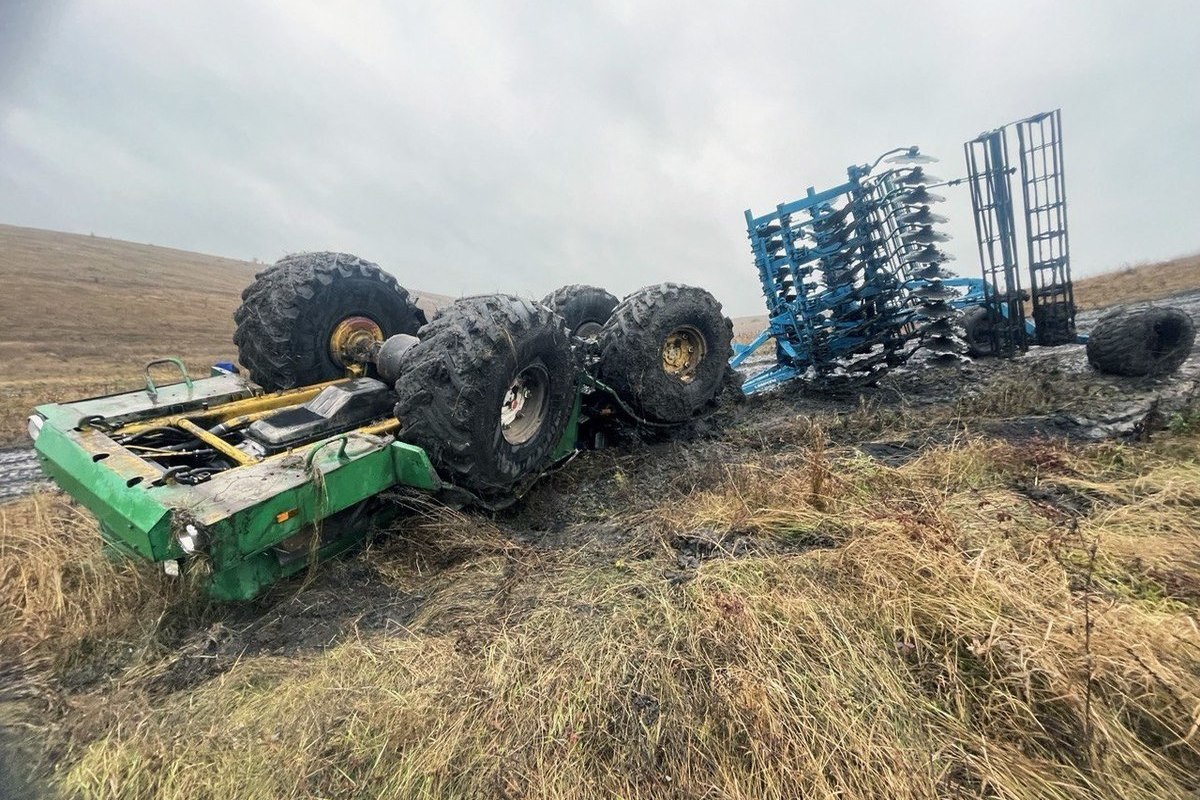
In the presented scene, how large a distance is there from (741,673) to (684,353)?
146 inches

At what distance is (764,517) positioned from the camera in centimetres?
305

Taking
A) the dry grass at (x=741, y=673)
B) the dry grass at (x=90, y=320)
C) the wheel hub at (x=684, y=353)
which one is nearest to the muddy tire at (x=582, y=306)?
the wheel hub at (x=684, y=353)

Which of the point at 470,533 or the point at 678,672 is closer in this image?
the point at 678,672

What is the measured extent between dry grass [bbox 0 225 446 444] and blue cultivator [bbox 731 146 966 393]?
9.56m

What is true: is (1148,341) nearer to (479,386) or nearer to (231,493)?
(479,386)

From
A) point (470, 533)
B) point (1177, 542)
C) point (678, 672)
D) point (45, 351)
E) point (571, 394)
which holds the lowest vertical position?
point (1177, 542)

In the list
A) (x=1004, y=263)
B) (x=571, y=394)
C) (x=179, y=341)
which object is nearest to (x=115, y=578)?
(x=571, y=394)

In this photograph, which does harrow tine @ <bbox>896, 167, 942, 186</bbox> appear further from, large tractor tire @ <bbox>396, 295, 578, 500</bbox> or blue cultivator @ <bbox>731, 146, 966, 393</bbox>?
large tractor tire @ <bbox>396, 295, 578, 500</bbox>

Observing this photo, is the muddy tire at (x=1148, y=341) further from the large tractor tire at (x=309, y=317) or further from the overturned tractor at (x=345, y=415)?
the large tractor tire at (x=309, y=317)

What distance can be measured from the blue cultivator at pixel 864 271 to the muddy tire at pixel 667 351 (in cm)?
160

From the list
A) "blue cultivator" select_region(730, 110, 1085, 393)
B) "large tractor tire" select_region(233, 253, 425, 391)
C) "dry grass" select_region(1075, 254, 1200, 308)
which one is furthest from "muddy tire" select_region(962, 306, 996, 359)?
"large tractor tire" select_region(233, 253, 425, 391)

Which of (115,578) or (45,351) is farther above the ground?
(45,351)

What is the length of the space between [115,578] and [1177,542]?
15.8 ft

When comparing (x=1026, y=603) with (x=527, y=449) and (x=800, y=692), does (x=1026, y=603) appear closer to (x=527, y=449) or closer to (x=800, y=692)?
(x=800, y=692)
